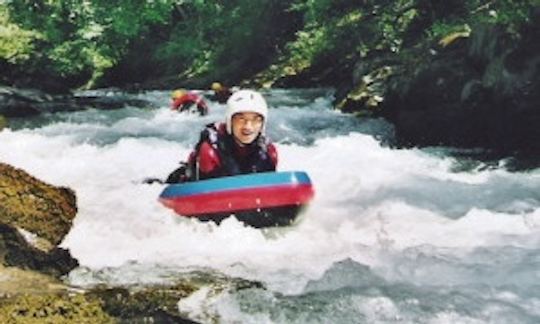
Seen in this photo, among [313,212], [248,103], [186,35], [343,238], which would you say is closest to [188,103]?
[313,212]

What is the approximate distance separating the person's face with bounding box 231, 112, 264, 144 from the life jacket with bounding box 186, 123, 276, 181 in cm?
13

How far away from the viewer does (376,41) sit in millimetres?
22500

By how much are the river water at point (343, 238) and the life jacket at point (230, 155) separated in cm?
66

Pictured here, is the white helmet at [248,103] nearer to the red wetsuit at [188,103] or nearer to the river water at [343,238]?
the river water at [343,238]

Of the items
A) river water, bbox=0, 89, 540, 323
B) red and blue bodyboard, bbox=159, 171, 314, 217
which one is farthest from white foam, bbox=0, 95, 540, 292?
red and blue bodyboard, bbox=159, 171, 314, 217

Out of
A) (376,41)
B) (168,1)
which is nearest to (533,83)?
(376,41)

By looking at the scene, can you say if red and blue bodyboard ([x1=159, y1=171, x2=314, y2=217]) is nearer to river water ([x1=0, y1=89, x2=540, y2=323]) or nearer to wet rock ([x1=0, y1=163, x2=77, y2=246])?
river water ([x1=0, y1=89, x2=540, y2=323])

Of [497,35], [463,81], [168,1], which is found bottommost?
[463,81]

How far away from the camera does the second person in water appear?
25.1 ft

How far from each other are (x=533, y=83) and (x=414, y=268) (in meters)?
7.14

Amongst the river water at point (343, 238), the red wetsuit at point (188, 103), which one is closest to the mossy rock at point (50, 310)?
the river water at point (343, 238)

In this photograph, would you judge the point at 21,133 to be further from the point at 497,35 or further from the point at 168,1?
the point at 168,1

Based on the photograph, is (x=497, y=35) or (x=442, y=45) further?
(x=442, y=45)

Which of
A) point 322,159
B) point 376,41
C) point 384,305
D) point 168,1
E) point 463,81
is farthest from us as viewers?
point 168,1
